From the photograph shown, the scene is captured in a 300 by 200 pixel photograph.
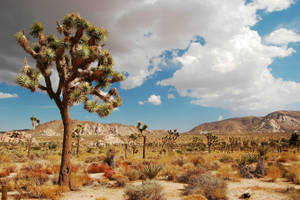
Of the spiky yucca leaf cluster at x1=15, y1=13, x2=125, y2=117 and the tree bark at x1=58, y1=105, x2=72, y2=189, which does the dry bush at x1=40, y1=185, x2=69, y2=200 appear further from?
the spiky yucca leaf cluster at x1=15, y1=13, x2=125, y2=117

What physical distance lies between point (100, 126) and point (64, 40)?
158 meters

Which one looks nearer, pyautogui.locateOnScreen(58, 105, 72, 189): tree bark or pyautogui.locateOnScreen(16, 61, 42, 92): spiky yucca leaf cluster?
pyautogui.locateOnScreen(16, 61, 42, 92): spiky yucca leaf cluster

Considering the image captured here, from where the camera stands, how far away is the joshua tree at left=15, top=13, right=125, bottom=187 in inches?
376

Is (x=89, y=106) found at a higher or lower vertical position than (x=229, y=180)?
higher

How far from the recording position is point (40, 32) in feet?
33.8

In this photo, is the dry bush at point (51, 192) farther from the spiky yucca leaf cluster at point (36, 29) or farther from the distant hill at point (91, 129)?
the distant hill at point (91, 129)

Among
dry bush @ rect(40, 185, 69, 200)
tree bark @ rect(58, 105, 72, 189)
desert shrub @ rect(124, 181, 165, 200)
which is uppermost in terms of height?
tree bark @ rect(58, 105, 72, 189)

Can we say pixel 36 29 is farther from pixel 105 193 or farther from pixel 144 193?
pixel 144 193

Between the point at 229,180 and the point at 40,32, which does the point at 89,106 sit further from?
the point at 229,180

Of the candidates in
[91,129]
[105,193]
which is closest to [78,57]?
[105,193]

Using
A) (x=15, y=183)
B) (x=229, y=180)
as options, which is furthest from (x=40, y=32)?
(x=229, y=180)

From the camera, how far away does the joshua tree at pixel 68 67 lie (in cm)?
955

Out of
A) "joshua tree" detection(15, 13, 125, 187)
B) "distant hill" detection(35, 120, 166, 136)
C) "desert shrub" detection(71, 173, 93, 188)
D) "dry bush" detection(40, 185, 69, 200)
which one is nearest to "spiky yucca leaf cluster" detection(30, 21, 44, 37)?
"joshua tree" detection(15, 13, 125, 187)

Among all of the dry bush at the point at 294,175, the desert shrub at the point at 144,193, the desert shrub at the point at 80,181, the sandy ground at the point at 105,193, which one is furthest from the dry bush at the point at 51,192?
the dry bush at the point at 294,175
